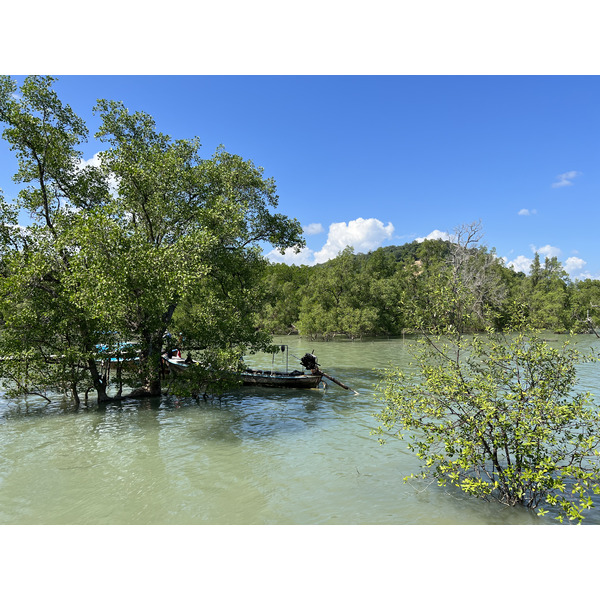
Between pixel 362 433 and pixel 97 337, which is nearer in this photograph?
pixel 362 433

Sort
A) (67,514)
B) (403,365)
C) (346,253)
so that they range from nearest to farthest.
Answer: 1. (67,514)
2. (403,365)
3. (346,253)

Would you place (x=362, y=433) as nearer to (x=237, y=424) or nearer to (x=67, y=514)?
(x=237, y=424)

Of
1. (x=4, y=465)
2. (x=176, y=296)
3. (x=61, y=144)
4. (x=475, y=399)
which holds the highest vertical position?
(x=61, y=144)

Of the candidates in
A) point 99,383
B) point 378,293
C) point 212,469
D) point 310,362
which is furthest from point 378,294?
point 212,469

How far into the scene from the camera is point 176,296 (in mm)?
17422

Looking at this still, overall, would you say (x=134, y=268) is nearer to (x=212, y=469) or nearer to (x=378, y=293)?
(x=212, y=469)

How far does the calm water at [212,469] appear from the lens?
878 centimetres

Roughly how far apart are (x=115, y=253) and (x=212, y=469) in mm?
9388

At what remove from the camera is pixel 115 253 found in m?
15.7

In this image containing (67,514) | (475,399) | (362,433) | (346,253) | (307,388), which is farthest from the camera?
(346,253)

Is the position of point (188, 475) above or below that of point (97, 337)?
below

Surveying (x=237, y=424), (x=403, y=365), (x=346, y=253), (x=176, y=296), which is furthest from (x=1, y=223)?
(x=346, y=253)

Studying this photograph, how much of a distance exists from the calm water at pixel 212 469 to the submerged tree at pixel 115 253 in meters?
2.83

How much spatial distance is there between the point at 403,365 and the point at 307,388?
37.4 feet
